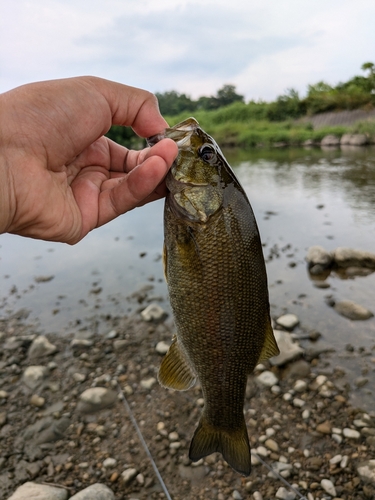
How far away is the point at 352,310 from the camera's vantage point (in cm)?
508

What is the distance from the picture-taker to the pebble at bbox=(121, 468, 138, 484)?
3054mm

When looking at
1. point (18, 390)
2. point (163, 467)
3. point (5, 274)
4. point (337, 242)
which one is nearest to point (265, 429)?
point (163, 467)

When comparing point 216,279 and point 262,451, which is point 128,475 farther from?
point 216,279

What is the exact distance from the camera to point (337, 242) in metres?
7.97

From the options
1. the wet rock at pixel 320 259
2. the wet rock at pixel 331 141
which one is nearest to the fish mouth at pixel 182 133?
the wet rock at pixel 320 259

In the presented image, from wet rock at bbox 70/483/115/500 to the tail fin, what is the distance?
1.21 meters

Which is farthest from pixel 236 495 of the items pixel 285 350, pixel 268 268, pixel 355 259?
pixel 355 259

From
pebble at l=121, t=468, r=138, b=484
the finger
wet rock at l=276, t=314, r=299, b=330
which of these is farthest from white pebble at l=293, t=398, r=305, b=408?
the finger

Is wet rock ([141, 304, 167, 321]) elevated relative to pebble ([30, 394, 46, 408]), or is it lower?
elevated

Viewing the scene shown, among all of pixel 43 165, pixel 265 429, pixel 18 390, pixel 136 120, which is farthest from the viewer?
pixel 18 390

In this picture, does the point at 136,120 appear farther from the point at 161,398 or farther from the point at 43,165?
the point at 161,398

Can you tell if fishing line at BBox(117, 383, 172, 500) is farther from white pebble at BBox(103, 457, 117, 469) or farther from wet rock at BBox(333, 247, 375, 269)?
wet rock at BBox(333, 247, 375, 269)

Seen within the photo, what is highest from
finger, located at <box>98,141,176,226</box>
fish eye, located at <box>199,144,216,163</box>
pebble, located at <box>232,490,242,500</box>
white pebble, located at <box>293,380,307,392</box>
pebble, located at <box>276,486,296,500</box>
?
fish eye, located at <box>199,144,216,163</box>

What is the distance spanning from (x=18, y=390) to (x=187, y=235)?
3364 millimetres
